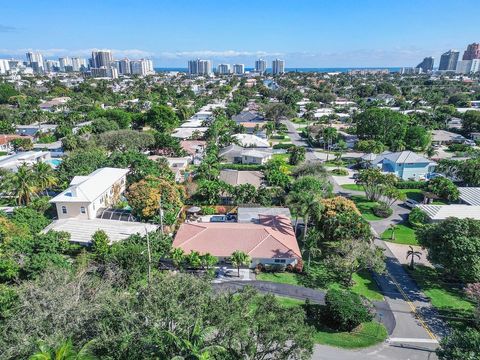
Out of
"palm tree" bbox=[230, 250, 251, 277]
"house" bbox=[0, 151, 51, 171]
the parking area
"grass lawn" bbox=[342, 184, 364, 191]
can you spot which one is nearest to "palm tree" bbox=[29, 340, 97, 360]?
"palm tree" bbox=[230, 250, 251, 277]

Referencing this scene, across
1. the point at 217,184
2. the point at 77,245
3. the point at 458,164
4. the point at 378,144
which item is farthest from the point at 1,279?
the point at 378,144

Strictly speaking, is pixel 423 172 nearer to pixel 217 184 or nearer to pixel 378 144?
pixel 378 144

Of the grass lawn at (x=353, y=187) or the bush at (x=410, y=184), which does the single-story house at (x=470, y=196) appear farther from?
the grass lawn at (x=353, y=187)

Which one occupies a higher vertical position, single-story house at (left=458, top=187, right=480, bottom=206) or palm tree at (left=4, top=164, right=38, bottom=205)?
palm tree at (left=4, top=164, right=38, bottom=205)

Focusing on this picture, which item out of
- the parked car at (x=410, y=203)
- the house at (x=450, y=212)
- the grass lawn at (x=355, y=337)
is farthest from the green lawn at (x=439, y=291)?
the parked car at (x=410, y=203)

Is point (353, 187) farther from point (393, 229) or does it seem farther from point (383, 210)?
point (393, 229)

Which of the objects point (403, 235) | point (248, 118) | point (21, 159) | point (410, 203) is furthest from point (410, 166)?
point (21, 159)

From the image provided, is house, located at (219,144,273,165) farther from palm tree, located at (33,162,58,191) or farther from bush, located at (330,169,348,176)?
palm tree, located at (33,162,58,191)
